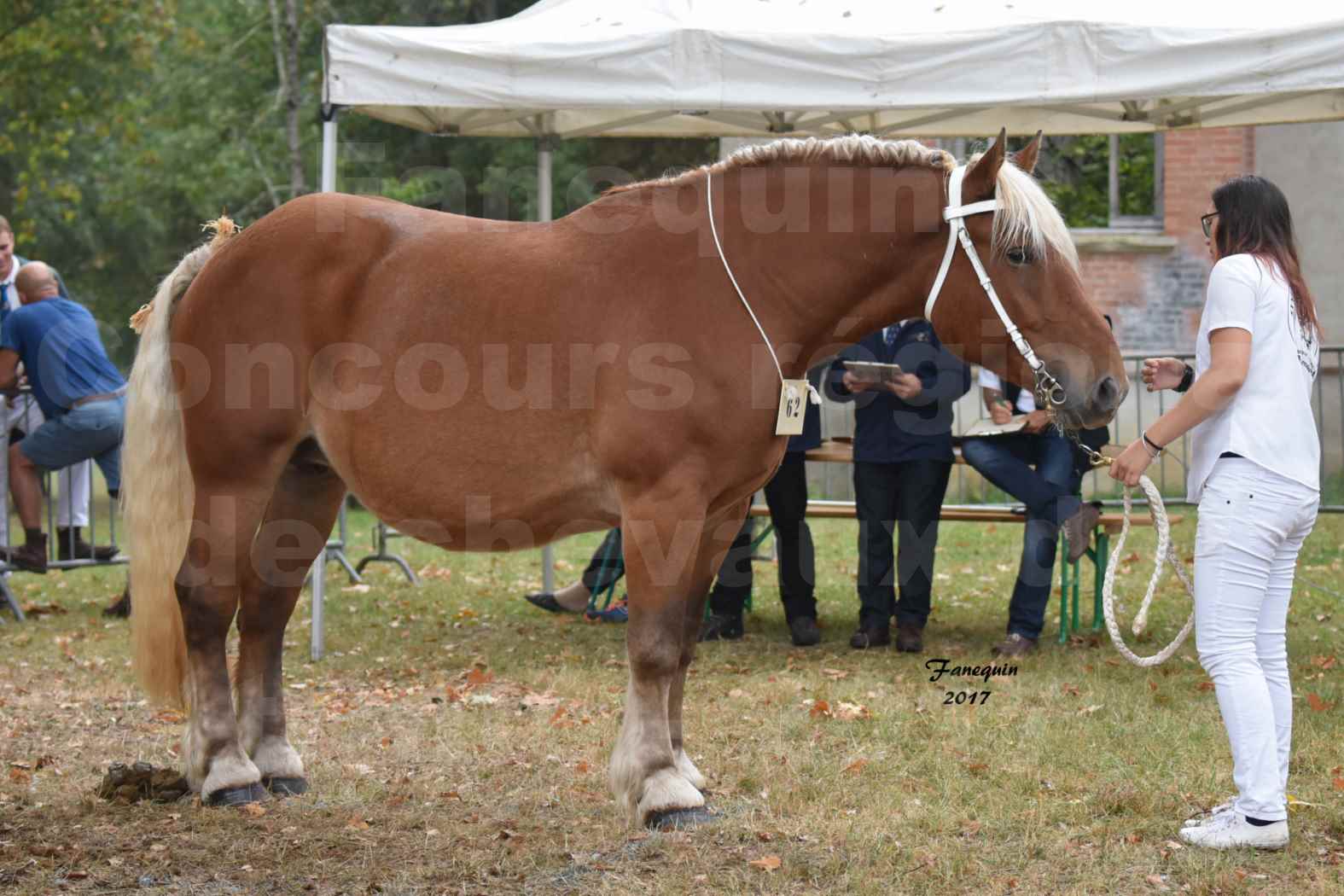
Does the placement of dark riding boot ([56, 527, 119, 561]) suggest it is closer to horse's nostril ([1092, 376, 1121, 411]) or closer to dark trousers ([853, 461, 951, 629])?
Answer: dark trousers ([853, 461, 951, 629])

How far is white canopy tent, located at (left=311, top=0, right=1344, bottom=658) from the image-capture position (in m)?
6.10

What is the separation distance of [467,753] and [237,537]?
1.25 meters

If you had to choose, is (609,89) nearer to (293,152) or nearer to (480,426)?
(480,426)

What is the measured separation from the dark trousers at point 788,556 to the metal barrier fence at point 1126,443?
4643 millimetres

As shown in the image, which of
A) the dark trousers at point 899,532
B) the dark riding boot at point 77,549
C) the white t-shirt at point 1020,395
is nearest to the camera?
the dark trousers at point 899,532

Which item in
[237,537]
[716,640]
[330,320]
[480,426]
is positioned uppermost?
[330,320]

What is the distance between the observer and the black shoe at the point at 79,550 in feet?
29.7

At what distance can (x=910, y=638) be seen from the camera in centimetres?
707

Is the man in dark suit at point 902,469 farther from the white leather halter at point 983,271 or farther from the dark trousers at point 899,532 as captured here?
the white leather halter at point 983,271

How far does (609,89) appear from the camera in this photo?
21.0 feet

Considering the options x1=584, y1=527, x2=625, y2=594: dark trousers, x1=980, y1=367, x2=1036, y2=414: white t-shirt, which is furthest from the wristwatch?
x1=584, y1=527, x2=625, y2=594: dark trousers

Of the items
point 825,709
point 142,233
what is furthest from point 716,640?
point 142,233

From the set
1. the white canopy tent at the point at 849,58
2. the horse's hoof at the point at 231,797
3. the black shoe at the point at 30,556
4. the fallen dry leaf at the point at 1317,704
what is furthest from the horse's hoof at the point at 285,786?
the black shoe at the point at 30,556

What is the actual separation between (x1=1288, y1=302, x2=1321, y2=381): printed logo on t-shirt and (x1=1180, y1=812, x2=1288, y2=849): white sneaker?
1.29m
